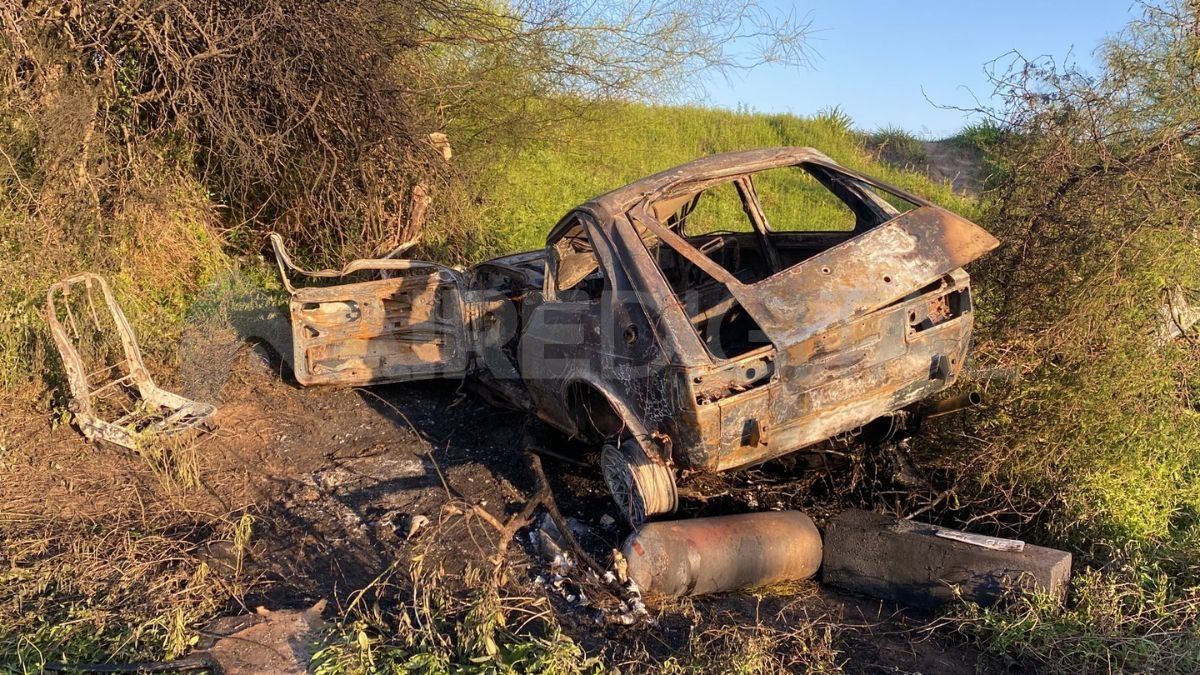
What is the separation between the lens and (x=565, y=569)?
14.4 ft

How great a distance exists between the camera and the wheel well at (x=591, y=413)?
5008 millimetres

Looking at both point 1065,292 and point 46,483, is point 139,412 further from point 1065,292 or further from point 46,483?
point 1065,292

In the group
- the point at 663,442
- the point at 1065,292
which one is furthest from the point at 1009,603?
the point at 1065,292

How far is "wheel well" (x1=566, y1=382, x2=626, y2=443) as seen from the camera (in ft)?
16.4

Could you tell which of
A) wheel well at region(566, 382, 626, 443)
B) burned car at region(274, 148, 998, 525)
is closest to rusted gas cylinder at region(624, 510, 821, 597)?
burned car at region(274, 148, 998, 525)

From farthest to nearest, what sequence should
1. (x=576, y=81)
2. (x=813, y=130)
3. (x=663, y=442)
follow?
(x=813, y=130) → (x=576, y=81) → (x=663, y=442)

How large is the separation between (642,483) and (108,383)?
419 centimetres

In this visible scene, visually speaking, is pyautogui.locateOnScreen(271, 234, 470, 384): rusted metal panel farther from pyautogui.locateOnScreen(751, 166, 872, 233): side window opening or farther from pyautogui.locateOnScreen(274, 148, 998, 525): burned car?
pyautogui.locateOnScreen(751, 166, 872, 233): side window opening

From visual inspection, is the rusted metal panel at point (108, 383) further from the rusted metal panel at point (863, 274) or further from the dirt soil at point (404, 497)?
the rusted metal panel at point (863, 274)

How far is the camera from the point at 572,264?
5629 millimetres

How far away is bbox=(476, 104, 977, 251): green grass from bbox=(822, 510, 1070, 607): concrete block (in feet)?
11.4

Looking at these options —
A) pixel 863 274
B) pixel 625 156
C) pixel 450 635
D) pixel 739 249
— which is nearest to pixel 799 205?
pixel 625 156

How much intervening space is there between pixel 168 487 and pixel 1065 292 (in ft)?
17.7

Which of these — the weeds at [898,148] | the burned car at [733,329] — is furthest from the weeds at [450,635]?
the weeds at [898,148]
